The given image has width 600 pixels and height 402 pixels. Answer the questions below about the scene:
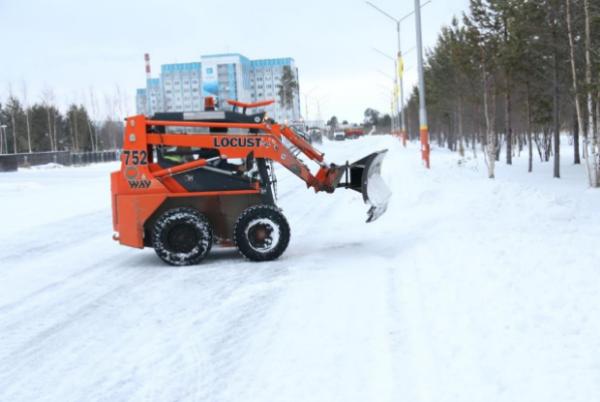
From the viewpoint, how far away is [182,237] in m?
9.75

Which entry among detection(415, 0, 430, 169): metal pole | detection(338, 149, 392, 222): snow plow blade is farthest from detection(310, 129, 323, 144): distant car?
detection(338, 149, 392, 222): snow plow blade

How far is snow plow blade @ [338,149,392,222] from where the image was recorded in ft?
34.7

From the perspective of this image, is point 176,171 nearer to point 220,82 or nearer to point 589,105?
point 589,105

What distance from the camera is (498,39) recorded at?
2931 centimetres

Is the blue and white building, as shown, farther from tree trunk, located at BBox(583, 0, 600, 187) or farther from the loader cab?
the loader cab

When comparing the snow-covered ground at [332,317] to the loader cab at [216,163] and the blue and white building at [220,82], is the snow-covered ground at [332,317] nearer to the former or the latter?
the loader cab at [216,163]

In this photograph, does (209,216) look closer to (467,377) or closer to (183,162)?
(183,162)

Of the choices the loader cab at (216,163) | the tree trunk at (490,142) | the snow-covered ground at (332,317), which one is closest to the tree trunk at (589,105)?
the tree trunk at (490,142)

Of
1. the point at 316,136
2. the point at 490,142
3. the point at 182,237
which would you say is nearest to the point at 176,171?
the point at 182,237

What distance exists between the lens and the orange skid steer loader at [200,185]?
9.73m

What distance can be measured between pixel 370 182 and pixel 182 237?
307 cm

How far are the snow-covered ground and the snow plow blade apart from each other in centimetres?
62

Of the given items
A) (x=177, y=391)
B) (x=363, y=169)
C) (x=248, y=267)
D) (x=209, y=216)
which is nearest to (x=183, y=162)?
(x=209, y=216)

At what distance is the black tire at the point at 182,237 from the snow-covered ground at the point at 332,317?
0.22 metres
